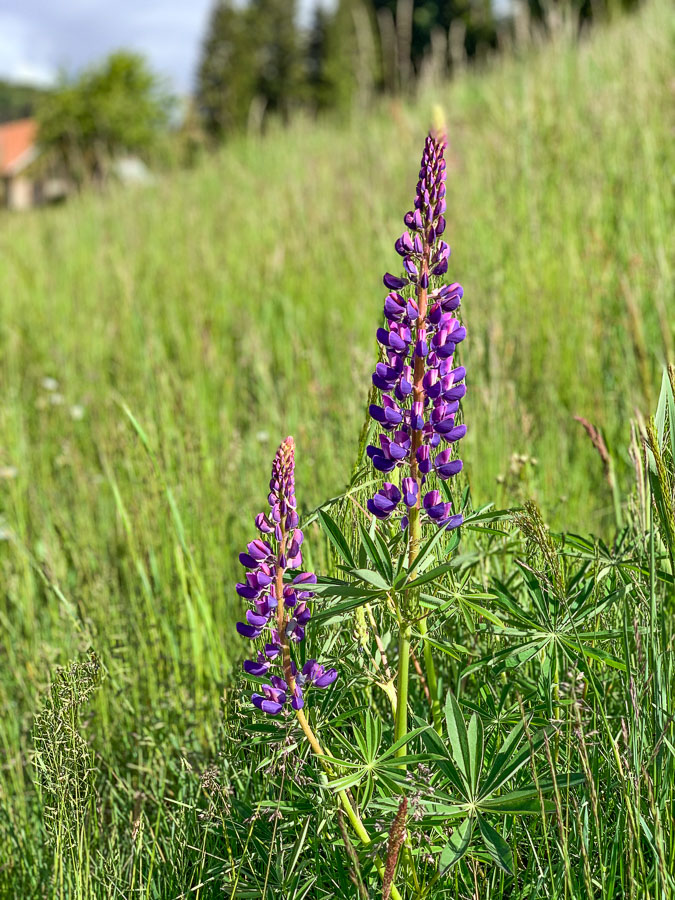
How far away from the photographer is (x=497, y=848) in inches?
35.2

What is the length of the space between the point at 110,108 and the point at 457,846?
3448cm

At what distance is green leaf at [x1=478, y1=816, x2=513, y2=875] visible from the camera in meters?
0.87

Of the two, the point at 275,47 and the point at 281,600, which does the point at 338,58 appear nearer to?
the point at 275,47

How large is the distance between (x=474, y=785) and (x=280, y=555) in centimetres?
39

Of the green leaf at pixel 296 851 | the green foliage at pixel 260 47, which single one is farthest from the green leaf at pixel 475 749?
the green foliage at pixel 260 47

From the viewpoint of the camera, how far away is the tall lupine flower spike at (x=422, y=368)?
3.15 feet

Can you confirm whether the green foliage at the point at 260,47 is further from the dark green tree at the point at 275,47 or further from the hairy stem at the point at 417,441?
the hairy stem at the point at 417,441

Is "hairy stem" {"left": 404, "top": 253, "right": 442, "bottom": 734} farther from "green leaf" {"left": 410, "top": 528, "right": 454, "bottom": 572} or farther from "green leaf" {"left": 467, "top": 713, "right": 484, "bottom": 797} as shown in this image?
"green leaf" {"left": 467, "top": 713, "right": 484, "bottom": 797}

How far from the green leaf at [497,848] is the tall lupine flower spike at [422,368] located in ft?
1.24

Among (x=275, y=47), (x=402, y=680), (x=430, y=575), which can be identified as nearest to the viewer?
(x=430, y=575)

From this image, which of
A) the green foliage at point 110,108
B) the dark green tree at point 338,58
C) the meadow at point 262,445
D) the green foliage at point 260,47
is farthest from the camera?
the green foliage at point 260,47

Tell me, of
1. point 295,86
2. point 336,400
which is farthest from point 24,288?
point 295,86

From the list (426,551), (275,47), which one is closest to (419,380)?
(426,551)

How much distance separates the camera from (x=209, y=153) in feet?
30.2
